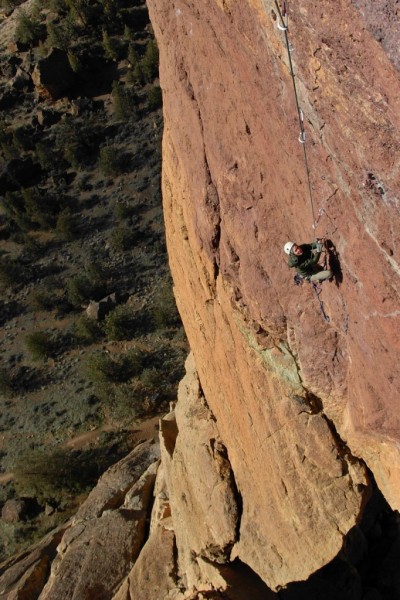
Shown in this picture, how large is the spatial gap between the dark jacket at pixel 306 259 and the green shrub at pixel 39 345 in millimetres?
23507

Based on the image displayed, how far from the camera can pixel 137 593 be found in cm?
1167

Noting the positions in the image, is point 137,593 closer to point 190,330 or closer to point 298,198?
point 190,330

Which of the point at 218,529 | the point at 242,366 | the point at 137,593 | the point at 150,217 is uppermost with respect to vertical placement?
the point at 242,366

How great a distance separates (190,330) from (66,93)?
33.9m

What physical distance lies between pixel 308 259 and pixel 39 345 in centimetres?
2361

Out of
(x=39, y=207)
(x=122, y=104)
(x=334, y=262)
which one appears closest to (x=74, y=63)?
(x=122, y=104)

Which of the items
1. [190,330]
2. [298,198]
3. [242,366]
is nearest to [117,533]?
[190,330]

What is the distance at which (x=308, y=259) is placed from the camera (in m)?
5.84

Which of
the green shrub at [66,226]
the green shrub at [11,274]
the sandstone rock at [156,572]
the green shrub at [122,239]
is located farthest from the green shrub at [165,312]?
the sandstone rock at [156,572]

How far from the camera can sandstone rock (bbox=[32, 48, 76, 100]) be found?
37.8 metres

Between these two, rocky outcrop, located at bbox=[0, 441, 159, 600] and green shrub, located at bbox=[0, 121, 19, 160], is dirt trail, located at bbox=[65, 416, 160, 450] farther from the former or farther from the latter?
green shrub, located at bbox=[0, 121, 19, 160]

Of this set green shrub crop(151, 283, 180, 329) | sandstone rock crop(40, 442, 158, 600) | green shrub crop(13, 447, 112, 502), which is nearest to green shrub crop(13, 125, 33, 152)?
green shrub crop(151, 283, 180, 329)

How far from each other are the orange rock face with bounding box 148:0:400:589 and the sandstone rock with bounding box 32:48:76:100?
108 feet

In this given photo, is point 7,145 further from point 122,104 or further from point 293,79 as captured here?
point 293,79
